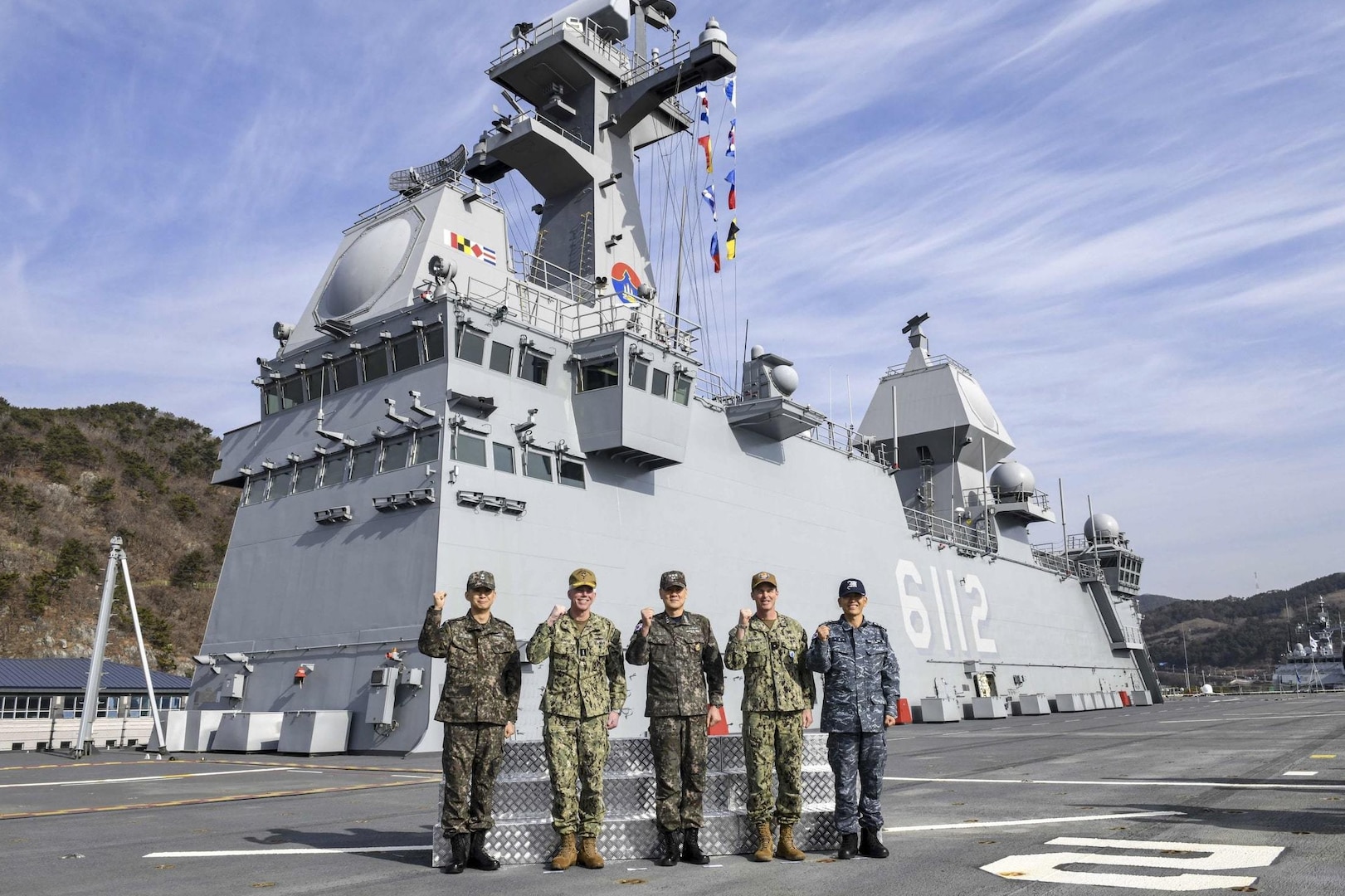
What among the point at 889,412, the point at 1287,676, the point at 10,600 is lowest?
the point at 1287,676

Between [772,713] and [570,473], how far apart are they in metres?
13.9

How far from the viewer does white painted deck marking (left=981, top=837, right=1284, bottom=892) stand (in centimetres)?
518

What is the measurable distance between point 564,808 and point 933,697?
24636 mm

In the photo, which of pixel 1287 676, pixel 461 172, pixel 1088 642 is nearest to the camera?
pixel 461 172

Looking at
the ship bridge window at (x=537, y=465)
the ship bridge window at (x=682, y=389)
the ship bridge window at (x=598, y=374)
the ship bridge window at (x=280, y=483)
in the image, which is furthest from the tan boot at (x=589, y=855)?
the ship bridge window at (x=280, y=483)

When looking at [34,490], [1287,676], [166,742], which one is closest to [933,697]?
[166,742]

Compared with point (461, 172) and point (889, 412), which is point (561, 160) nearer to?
point (461, 172)

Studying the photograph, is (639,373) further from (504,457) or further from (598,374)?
(504,457)

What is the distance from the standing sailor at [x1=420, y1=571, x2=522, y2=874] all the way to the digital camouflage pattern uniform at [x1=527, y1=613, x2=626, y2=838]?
0.30 metres

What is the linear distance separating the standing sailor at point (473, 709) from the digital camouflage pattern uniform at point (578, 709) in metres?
0.30

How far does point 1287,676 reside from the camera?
327 feet

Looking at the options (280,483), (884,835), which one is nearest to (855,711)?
(884,835)

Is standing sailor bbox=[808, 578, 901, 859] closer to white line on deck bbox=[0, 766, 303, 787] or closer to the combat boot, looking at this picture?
the combat boot

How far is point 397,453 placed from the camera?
1888 centimetres
